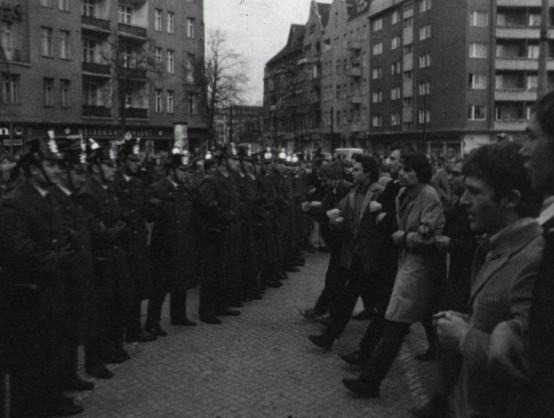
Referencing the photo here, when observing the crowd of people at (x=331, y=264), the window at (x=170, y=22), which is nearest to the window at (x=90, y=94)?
the window at (x=170, y=22)

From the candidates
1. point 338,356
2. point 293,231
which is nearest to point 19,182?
point 338,356

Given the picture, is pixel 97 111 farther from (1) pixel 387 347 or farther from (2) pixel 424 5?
(1) pixel 387 347

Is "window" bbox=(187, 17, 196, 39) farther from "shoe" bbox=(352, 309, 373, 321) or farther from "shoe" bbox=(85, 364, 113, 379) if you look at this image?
"shoe" bbox=(85, 364, 113, 379)

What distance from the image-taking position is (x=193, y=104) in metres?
65.4

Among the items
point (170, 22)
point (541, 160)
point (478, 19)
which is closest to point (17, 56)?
point (170, 22)

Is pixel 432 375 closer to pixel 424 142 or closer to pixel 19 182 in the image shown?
pixel 19 182

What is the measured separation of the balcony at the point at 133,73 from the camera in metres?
51.3

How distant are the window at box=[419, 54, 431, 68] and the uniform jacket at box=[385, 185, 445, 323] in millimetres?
64538

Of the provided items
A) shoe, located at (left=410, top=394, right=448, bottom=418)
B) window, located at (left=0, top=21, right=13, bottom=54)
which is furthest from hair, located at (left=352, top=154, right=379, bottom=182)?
window, located at (left=0, top=21, right=13, bottom=54)

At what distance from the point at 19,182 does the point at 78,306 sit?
1203 mm

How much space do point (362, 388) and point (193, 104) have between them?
60772 mm

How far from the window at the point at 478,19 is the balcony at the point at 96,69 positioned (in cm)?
3115

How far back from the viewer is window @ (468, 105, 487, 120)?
2488 inches

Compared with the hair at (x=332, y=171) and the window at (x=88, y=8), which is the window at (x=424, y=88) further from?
the hair at (x=332, y=171)
